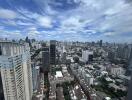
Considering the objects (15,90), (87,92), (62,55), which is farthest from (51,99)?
(62,55)

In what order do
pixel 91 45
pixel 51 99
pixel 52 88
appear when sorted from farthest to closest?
pixel 91 45 < pixel 52 88 < pixel 51 99

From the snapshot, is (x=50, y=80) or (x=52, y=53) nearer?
(x=50, y=80)

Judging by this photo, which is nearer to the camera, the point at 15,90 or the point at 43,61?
the point at 15,90

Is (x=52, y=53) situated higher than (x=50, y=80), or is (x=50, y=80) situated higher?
(x=52, y=53)

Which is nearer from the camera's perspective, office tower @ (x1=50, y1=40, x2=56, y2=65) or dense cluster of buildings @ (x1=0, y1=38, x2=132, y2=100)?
dense cluster of buildings @ (x1=0, y1=38, x2=132, y2=100)

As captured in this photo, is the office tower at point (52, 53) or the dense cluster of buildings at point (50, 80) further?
the office tower at point (52, 53)

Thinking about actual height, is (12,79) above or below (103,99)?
above

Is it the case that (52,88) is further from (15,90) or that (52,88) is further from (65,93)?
(15,90)

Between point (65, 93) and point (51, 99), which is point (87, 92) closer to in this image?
point (65, 93)

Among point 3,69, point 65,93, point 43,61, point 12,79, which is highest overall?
point 3,69

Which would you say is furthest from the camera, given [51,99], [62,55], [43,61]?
[62,55]

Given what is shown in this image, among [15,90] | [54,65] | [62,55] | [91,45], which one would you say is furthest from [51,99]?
[91,45]
